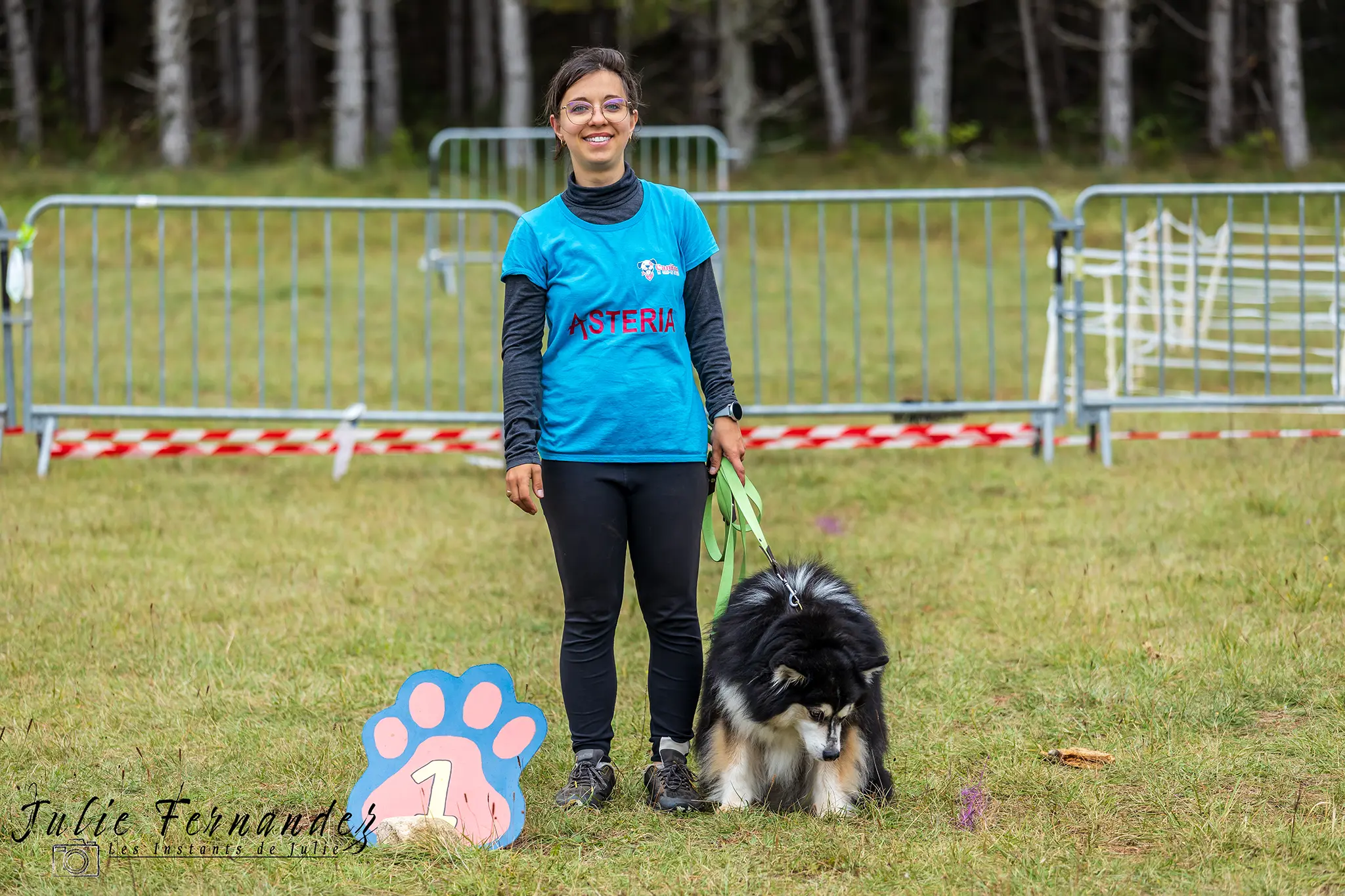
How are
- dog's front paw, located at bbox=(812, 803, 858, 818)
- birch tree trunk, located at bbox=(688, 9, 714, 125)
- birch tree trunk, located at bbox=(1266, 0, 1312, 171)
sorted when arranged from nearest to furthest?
dog's front paw, located at bbox=(812, 803, 858, 818)
birch tree trunk, located at bbox=(1266, 0, 1312, 171)
birch tree trunk, located at bbox=(688, 9, 714, 125)

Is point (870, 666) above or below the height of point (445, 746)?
above

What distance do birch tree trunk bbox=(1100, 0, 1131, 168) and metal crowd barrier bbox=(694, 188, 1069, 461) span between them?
5.07 m

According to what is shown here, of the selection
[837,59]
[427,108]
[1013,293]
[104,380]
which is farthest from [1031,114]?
[104,380]

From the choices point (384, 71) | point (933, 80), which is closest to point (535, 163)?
point (933, 80)

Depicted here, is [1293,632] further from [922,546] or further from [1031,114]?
[1031,114]

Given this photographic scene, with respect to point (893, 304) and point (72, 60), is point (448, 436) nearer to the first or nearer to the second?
point (893, 304)

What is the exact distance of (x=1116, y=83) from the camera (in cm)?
2442

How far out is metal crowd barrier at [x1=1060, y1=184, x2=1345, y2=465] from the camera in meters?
8.12

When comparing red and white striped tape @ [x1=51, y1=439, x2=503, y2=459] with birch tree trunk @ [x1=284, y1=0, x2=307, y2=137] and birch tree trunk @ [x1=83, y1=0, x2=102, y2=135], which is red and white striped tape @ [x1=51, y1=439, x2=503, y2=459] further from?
birch tree trunk @ [x1=83, y1=0, x2=102, y2=135]

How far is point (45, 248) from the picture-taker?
17.3 meters

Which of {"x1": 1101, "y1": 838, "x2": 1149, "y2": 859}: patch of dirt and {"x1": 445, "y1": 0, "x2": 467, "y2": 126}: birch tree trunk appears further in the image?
{"x1": 445, "y1": 0, "x2": 467, "y2": 126}: birch tree trunk

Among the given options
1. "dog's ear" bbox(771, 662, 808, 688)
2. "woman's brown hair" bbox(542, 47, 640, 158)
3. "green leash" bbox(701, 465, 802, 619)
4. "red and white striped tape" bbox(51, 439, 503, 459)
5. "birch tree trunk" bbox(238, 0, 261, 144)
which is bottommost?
"dog's ear" bbox(771, 662, 808, 688)

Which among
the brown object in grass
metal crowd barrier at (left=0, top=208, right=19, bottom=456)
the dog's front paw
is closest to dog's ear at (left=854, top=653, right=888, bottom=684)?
the dog's front paw

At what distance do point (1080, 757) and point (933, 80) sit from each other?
21.9 meters
